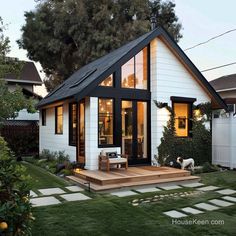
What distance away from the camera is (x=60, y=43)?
2167cm

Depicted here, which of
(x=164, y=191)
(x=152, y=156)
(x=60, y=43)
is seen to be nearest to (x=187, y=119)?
(x=152, y=156)

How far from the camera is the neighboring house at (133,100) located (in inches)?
374

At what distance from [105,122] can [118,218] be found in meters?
4.91

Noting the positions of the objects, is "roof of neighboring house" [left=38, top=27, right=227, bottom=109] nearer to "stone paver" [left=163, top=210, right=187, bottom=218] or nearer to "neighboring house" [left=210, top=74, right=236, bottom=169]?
"neighboring house" [left=210, top=74, right=236, bottom=169]

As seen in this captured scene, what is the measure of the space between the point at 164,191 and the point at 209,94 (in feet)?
18.7

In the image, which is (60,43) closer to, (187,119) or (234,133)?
(187,119)

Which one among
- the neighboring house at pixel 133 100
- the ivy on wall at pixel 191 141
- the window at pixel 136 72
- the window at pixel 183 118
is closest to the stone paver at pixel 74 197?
the neighboring house at pixel 133 100

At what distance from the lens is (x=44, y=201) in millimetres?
6297

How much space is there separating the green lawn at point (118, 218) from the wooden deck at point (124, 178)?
2.45 ft

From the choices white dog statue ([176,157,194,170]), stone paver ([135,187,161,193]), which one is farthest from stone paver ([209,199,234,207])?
white dog statue ([176,157,194,170])

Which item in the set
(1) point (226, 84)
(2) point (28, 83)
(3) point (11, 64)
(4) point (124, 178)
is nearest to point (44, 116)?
(2) point (28, 83)

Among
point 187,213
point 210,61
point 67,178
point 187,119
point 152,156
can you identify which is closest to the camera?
point 187,213

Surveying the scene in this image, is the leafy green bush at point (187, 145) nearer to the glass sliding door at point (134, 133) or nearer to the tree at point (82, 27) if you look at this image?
the glass sliding door at point (134, 133)

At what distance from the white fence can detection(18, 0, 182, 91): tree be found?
1065 centimetres
